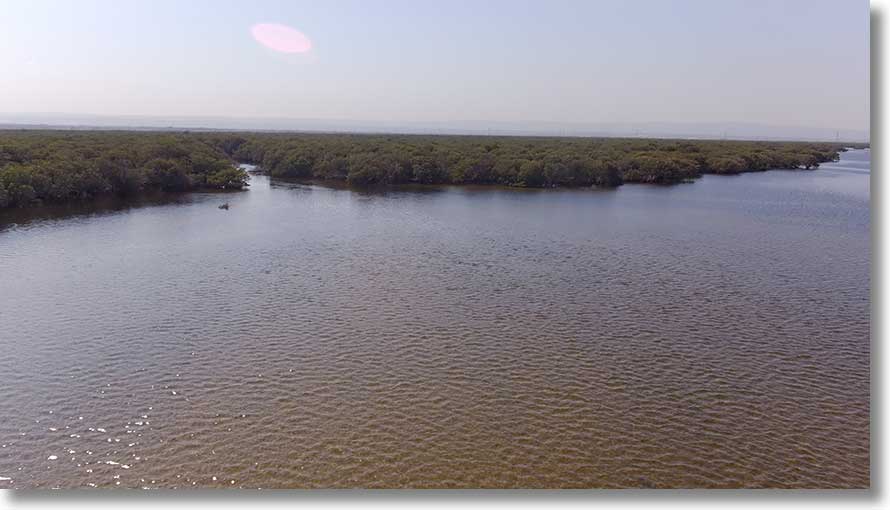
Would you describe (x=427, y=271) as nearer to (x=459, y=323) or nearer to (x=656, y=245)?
(x=459, y=323)

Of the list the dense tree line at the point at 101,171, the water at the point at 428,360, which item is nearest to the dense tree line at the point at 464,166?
the dense tree line at the point at 101,171

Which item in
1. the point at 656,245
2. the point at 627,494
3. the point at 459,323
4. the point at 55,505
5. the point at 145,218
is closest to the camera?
the point at 55,505

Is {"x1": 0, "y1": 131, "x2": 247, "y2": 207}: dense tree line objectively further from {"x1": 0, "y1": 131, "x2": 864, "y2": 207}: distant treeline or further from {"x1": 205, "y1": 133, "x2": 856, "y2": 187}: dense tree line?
{"x1": 205, "y1": 133, "x2": 856, "y2": 187}: dense tree line

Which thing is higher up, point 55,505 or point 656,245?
point 656,245

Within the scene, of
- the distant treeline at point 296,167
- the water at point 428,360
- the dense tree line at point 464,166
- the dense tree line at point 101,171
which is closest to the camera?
the water at point 428,360

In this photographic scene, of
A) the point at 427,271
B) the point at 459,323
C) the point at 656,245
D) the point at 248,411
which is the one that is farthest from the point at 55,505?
the point at 656,245

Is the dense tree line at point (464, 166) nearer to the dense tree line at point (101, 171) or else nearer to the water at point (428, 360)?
the dense tree line at point (101, 171)

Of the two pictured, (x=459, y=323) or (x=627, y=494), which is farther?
(x=459, y=323)
